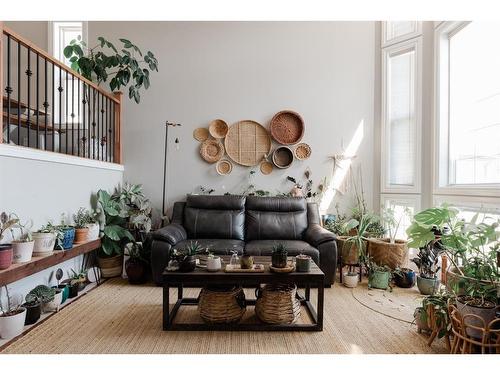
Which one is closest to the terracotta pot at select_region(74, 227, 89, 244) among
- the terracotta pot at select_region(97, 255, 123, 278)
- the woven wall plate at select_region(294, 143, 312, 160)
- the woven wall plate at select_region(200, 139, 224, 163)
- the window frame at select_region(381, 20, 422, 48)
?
the terracotta pot at select_region(97, 255, 123, 278)

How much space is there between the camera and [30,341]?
Answer: 6.59 ft

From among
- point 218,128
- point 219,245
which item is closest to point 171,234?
point 219,245

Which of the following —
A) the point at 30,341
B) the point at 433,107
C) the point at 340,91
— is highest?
the point at 340,91

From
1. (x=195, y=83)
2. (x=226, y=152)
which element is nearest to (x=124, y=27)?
(x=195, y=83)

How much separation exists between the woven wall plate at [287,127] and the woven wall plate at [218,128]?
25.6 inches

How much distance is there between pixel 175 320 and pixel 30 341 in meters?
0.98

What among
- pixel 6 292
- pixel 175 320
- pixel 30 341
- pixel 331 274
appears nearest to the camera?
pixel 30 341

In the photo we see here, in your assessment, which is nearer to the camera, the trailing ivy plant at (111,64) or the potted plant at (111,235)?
the potted plant at (111,235)

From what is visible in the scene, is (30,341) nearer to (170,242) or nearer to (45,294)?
(45,294)

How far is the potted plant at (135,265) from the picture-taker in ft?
10.4

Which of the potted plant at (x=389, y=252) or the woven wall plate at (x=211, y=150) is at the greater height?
the woven wall plate at (x=211, y=150)

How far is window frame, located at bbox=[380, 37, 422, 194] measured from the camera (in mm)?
3609

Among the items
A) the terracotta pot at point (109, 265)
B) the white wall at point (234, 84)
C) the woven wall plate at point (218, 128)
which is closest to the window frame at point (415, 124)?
the white wall at point (234, 84)

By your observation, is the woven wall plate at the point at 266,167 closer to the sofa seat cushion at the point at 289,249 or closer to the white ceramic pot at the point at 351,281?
the sofa seat cushion at the point at 289,249
